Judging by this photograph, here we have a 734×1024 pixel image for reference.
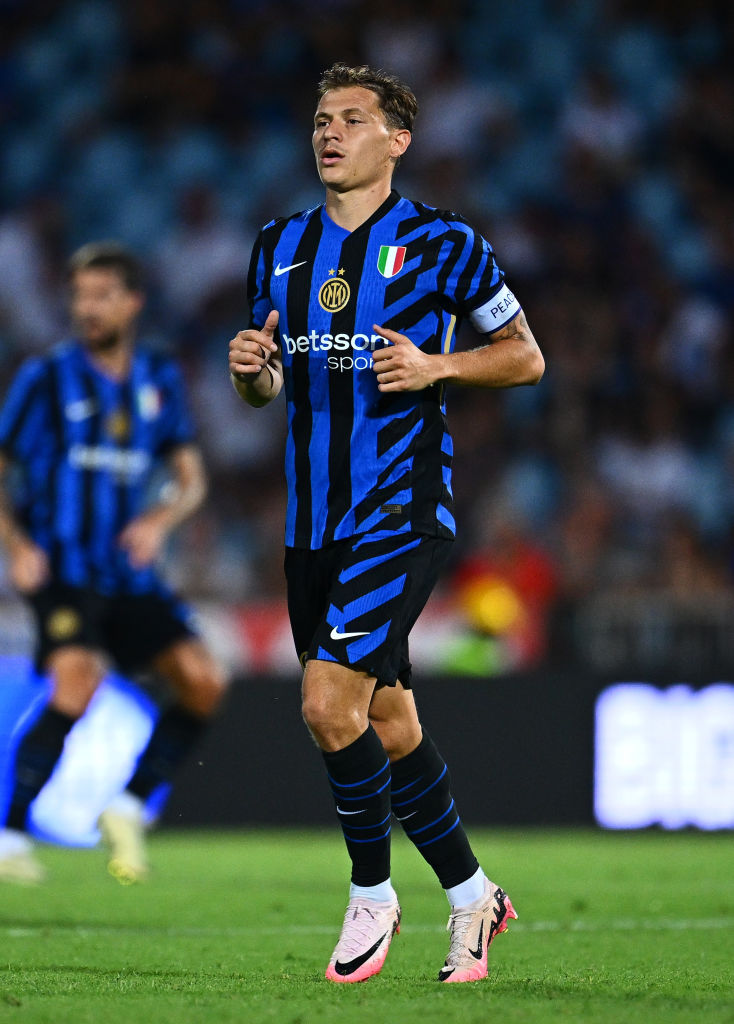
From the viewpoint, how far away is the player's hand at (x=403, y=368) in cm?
367

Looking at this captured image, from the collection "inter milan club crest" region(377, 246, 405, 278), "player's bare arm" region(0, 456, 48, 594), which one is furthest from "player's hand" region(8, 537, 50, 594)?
"inter milan club crest" region(377, 246, 405, 278)

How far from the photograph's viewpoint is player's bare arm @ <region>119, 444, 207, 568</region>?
252 inches

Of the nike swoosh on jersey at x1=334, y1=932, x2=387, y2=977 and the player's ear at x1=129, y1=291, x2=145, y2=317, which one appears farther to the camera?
the player's ear at x1=129, y1=291, x2=145, y2=317

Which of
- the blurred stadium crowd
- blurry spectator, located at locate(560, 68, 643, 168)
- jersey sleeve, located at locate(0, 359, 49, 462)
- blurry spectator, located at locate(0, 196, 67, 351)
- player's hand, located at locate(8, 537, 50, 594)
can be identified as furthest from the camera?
blurry spectator, located at locate(560, 68, 643, 168)

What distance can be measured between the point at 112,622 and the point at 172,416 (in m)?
0.92

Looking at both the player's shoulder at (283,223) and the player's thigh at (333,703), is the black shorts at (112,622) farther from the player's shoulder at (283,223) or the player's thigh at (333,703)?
the player's thigh at (333,703)

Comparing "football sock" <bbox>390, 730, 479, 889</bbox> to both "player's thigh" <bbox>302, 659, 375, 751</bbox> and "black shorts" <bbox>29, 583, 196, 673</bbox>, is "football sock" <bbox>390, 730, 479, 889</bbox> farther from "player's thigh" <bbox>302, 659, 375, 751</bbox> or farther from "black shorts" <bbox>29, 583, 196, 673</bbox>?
"black shorts" <bbox>29, 583, 196, 673</bbox>

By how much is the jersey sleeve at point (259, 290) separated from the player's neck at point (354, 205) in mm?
208

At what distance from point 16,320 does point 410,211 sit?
26.6 feet

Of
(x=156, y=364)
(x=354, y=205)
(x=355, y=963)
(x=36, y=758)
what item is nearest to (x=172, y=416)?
(x=156, y=364)

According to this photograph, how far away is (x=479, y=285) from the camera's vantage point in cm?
389

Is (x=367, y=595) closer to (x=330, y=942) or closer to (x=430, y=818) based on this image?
(x=430, y=818)

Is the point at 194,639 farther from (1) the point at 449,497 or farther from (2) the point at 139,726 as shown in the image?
(1) the point at 449,497

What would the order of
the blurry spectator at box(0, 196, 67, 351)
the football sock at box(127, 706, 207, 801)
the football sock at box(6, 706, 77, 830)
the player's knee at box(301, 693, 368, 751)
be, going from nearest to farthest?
1. the player's knee at box(301, 693, 368, 751)
2. the football sock at box(6, 706, 77, 830)
3. the football sock at box(127, 706, 207, 801)
4. the blurry spectator at box(0, 196, 67, 351)
